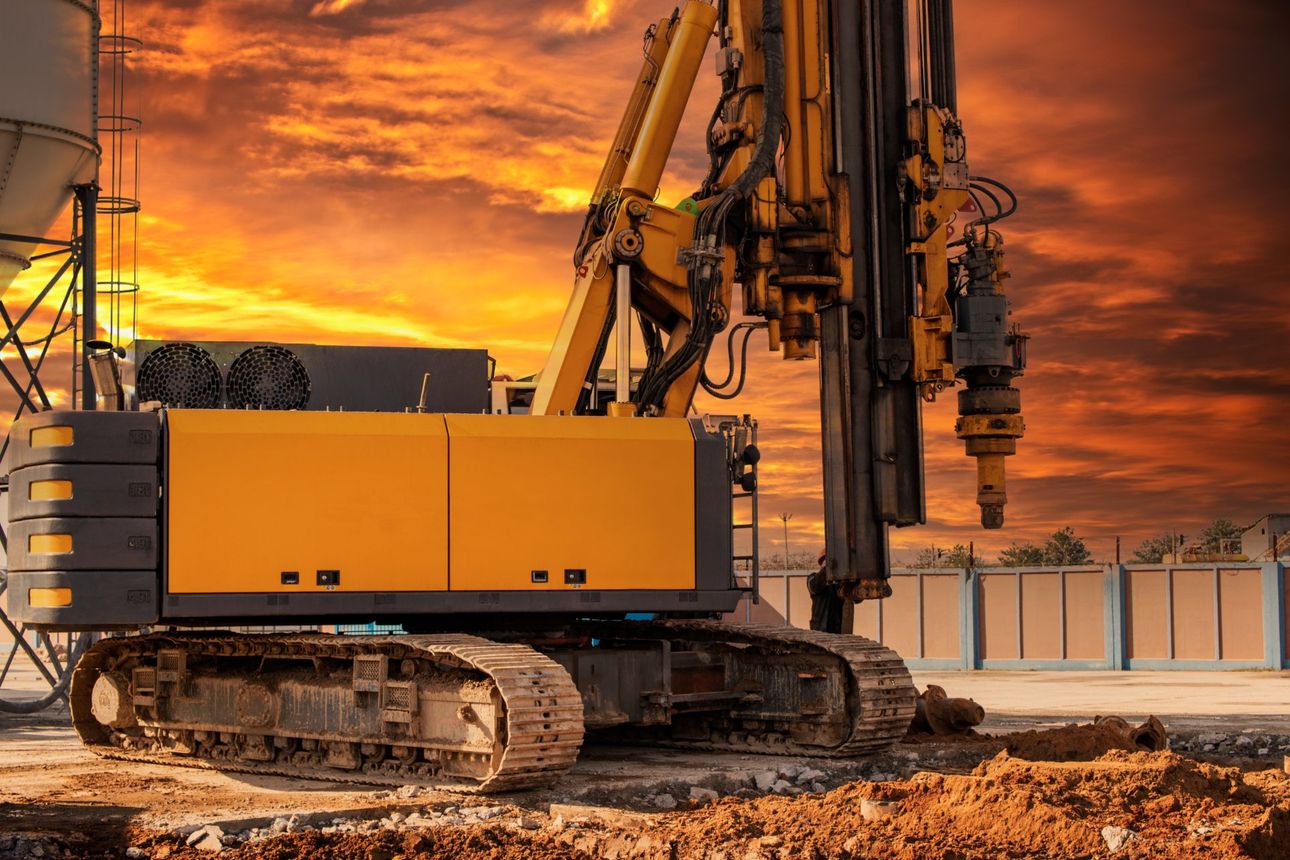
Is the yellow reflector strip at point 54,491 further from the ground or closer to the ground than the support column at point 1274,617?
further from the ground

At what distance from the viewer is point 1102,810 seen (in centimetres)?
940

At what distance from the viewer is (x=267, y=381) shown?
1240 cm

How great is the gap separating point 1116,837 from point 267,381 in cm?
717

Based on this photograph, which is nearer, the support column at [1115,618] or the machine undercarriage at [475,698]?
the machine undercarriage at [475,698]

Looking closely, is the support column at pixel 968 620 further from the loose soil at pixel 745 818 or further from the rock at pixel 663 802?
the rock at pixel 663 802

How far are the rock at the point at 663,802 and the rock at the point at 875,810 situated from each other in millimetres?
1527

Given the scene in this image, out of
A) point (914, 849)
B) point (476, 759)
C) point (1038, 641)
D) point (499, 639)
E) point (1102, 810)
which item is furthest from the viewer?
point (1038, 641)

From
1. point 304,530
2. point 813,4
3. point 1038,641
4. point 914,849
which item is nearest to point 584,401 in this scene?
point 304,530

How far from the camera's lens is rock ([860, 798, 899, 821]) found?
915 centimetres

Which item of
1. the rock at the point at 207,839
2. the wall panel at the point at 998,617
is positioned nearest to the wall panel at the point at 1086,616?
the wall panel at the point at 998,617

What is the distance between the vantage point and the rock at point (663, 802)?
10.4 meters

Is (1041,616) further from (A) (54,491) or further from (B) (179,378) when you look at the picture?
(A) (54,491)

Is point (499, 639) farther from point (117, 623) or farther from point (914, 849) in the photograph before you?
point (914, 849)

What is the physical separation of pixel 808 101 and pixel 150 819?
8437 millimetres
